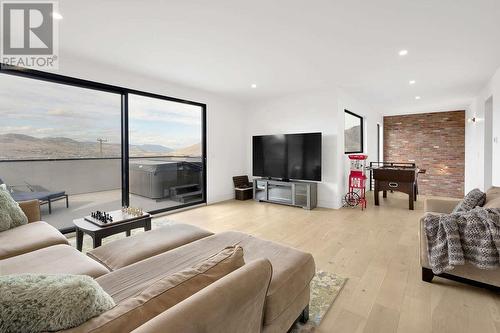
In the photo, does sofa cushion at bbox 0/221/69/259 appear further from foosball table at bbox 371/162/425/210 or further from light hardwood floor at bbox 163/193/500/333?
foosball table at bbox 371/162/425/210

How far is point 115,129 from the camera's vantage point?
3.90 metres

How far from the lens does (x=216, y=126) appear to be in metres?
5.45

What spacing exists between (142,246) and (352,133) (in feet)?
17.8

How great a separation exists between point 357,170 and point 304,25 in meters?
3.63

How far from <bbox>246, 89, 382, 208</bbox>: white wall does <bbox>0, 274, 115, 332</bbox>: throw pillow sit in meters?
4.67

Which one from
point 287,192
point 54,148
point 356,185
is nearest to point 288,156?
point 287,192

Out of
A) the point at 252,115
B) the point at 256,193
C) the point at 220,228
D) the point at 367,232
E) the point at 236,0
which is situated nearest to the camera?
the point at 236,0

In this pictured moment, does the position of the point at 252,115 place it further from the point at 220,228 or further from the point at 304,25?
the point at 304,25

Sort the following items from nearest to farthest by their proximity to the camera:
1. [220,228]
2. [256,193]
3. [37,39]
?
[37,39] → [220,228] → [256,193]

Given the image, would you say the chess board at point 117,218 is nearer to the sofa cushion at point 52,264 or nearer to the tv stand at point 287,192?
the sofa cushion at point 52,264

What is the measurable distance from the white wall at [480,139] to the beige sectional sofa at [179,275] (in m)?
4.16

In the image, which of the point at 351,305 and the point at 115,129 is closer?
the point at 351,305

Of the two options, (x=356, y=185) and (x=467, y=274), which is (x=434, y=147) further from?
(x=467, y=274)

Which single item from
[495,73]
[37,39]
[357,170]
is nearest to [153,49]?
[37,39]
